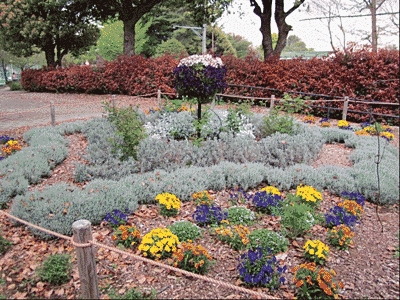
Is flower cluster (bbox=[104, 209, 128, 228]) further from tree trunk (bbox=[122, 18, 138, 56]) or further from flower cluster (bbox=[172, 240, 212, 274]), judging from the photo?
tree trunk (bbox=[122, 18, 138, 56])

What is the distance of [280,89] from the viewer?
42.9 ft

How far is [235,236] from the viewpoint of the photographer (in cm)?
356

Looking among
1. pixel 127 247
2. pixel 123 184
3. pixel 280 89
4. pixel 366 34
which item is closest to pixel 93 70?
pixel 280 89

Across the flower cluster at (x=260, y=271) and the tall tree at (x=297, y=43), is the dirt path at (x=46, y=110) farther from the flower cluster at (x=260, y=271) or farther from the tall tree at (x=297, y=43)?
the flower cluster at (x=260, y=271)

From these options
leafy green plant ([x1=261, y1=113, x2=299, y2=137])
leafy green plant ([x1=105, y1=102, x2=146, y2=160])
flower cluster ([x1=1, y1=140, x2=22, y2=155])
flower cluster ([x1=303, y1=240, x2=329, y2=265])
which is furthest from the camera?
leafy green plant ([x1=261, y1=113, x2=299, y2=137])

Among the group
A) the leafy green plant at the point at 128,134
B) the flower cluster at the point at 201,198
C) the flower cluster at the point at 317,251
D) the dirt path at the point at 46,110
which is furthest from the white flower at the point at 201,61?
the flower cluster at the point at 317,251

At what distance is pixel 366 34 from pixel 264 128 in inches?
230

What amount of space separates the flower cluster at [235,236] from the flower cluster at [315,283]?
76cm

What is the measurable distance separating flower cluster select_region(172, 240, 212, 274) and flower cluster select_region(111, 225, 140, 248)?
2.02 feet

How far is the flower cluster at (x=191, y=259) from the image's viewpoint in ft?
10.2

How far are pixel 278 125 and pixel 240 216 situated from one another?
12.9 feet

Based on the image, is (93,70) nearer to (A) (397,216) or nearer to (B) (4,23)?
(B) (4,23)

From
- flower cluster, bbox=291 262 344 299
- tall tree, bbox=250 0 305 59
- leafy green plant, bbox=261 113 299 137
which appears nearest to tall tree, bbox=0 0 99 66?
tall tree, bbox=250 0 305 59

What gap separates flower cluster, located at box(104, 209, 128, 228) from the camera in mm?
4039
